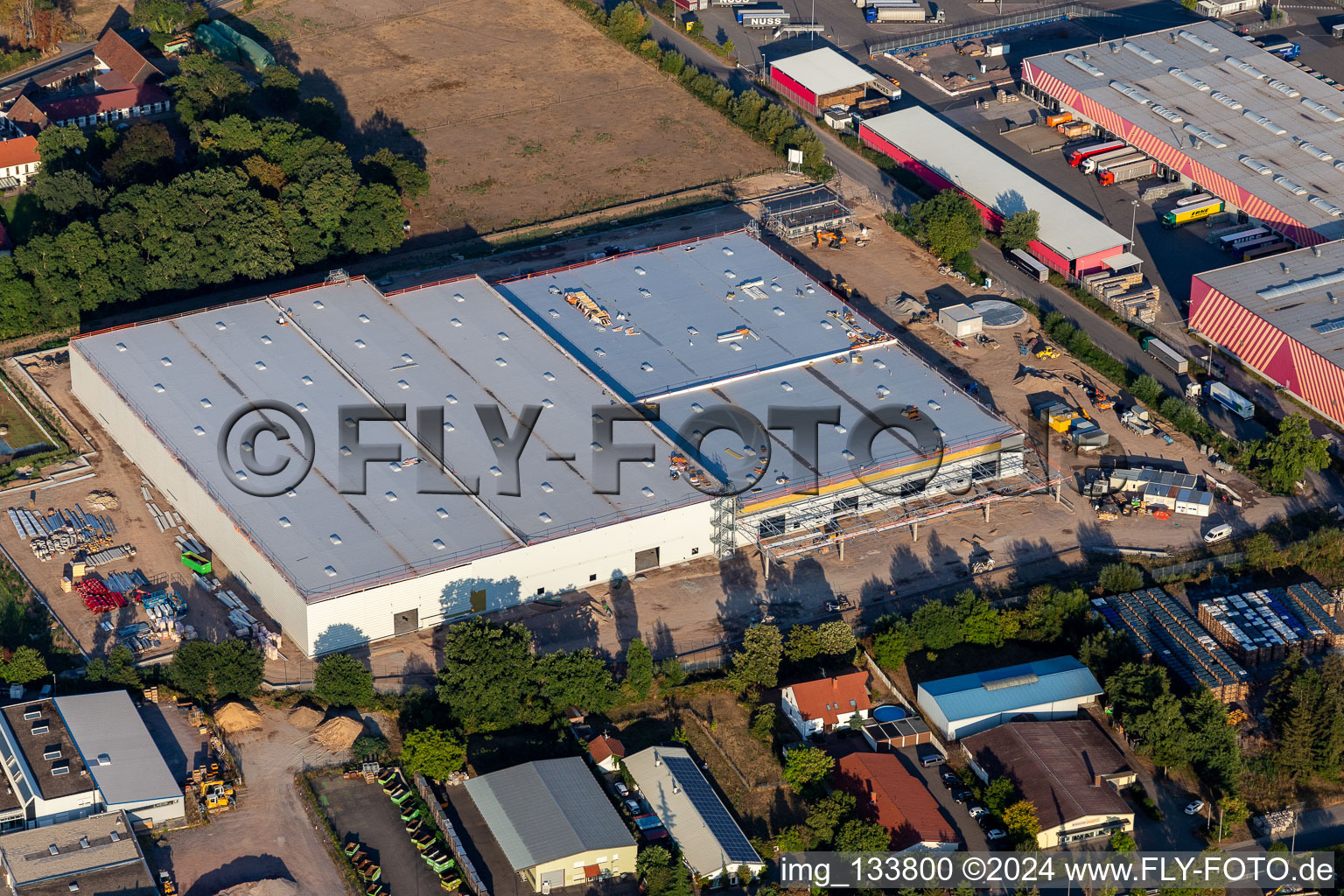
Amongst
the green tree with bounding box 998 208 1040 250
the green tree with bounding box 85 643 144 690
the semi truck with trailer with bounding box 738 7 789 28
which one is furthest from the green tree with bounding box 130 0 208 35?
the green tree with bounding box 85 643 144 690

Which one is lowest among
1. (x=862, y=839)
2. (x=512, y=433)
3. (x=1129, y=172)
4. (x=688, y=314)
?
(x=862, y=839)

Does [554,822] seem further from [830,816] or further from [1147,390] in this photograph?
[1147,390]

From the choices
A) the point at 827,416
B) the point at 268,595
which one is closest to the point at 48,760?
the point at 268,595

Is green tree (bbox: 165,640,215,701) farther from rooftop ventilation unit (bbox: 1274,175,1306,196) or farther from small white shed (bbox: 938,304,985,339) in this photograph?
rooftop ventilation unit (bbox: 1274,175,1306,196)

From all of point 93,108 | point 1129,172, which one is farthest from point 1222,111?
point 93,108

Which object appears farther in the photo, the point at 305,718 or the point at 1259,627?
the point at 1259,627

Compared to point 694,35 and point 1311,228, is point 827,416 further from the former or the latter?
point 694,35
